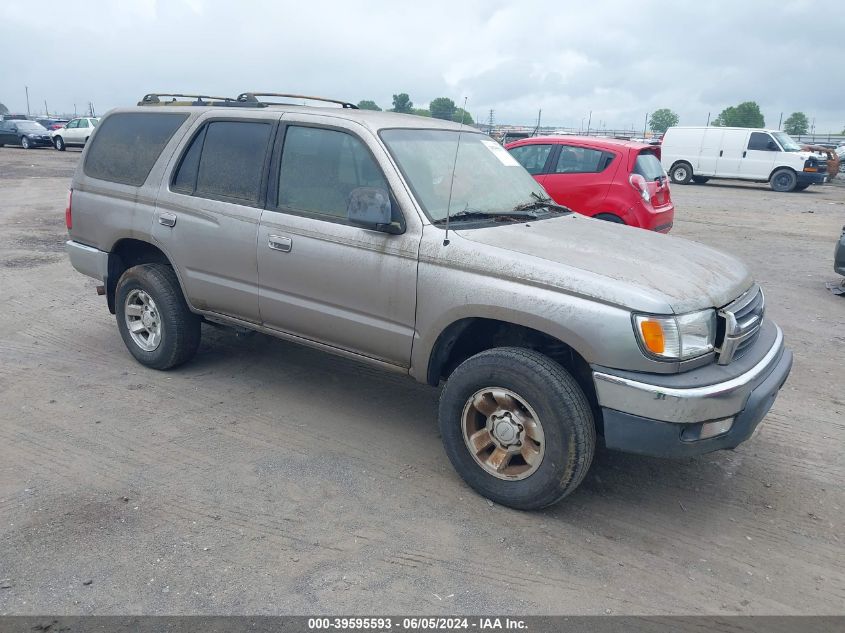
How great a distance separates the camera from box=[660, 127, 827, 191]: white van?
22156 mm

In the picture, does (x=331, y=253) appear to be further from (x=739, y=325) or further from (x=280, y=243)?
(x=739, y=325)

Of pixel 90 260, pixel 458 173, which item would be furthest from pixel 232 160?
pixel 90 260

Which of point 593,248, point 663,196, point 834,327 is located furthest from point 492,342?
point 663,196

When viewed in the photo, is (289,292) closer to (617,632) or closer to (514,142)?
(617,632)

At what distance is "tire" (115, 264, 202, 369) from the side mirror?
190 cm

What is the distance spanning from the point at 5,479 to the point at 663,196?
7.70 metres

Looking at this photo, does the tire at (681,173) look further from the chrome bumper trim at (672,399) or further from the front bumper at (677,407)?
the chrome bumper trim at (672,399)

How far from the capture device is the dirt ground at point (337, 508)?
9.85 feet

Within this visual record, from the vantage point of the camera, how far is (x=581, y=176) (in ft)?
29.4

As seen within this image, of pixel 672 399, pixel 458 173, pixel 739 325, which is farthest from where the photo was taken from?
pixel 458 173

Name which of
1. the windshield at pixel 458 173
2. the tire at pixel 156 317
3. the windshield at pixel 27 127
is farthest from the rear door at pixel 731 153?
the windshield at pixel 27 127

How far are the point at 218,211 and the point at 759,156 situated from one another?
2204 cm

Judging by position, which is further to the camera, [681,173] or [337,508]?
[681,173]

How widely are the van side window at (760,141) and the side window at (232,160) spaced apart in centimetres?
2176
